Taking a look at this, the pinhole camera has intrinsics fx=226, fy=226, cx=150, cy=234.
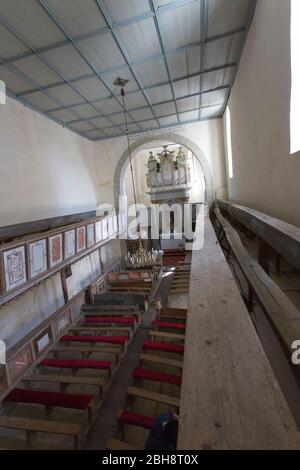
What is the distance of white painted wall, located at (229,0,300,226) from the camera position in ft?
6.41

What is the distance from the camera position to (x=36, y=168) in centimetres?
498

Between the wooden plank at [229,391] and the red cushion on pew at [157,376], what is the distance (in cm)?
232

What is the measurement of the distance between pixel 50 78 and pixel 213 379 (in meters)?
5.02

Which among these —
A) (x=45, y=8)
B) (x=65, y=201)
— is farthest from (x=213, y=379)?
(x=65, y=201)

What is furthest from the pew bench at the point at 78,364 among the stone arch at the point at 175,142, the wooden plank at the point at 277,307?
the stone arch at the point at 175,142

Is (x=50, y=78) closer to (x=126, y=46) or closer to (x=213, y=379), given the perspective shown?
(x=126, y=46)

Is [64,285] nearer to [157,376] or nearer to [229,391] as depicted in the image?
[157,376]

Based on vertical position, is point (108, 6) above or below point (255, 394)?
above

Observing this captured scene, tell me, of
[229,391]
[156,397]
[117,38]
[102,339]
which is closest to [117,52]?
[117,38]

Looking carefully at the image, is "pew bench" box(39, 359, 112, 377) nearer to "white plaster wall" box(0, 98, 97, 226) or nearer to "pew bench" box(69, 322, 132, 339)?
"pew bench" box(69, 322, 132, 339)

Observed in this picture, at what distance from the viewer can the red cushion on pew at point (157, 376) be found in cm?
283

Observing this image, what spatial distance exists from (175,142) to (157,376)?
255 inches

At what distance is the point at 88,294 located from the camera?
587 cm

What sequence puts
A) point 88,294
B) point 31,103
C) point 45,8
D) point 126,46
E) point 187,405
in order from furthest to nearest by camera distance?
point 88,294 → point 31,103 → point 126,46 → point 45,8 → point 187,405
